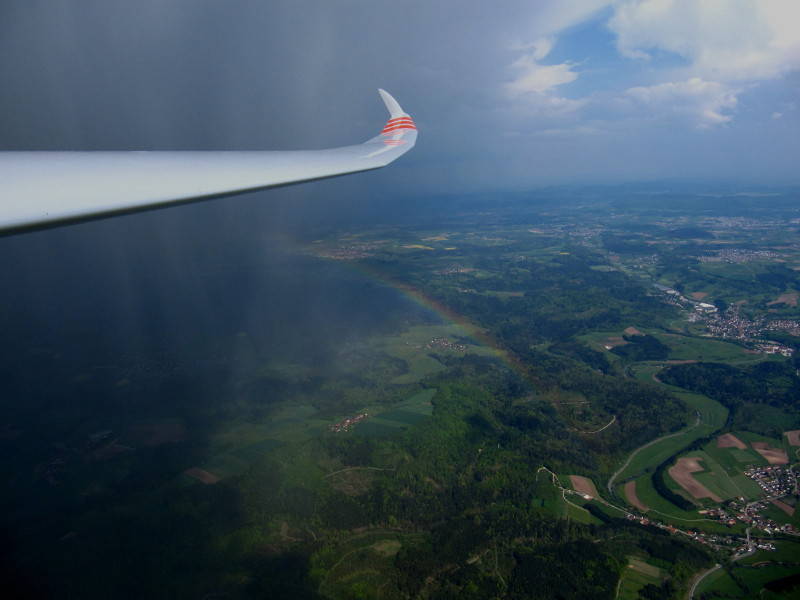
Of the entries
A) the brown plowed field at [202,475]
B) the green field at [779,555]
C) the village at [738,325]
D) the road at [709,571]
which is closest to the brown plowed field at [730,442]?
the green field at [779,555]

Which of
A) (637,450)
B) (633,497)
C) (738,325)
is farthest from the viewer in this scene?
(738,325)

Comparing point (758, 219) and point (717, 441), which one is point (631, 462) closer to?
point (717, 441)

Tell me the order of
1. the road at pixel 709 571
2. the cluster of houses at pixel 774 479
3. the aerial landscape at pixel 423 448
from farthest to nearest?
the cluster of houses at pixel 774 479 < the aerial landscape at pixel 423 448 < the road at pixel 709 571

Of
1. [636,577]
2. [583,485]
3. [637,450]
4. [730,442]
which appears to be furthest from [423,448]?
[730,442]

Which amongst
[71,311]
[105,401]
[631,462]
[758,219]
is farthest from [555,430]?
[758,219]

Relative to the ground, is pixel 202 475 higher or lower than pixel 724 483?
higher

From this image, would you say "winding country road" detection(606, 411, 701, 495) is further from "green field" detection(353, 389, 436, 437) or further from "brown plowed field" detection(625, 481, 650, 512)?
"green field" detection(353, 389, 436, 437)

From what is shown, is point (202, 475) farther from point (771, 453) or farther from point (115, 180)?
point (771, 453)

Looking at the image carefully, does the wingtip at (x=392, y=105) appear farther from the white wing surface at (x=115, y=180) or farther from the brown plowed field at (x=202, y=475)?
the brown plowed field at (x=202, y=475)

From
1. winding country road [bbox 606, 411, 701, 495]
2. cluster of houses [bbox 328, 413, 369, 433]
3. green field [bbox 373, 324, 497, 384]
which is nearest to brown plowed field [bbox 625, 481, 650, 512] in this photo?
winding country road [bbox 606, 411, 701, 495]
